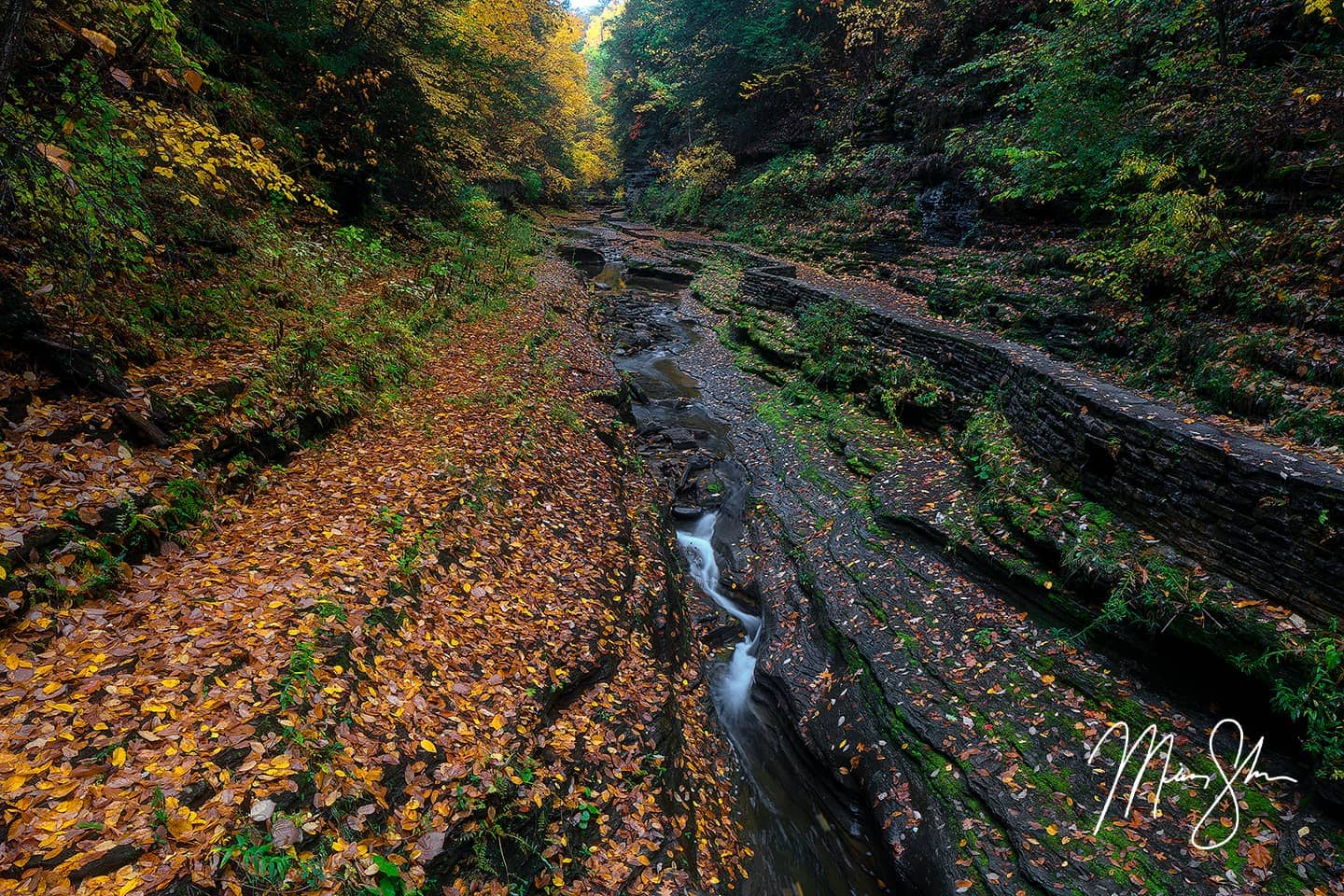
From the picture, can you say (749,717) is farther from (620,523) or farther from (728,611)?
(620,523)

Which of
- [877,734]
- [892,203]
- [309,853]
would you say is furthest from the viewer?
[892,203]

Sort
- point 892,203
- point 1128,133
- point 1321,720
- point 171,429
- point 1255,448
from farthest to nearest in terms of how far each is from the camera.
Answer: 1. point 892,203
2. point 1128,133
3. point 1255,448
4. point 171,429
5. point 1321,720

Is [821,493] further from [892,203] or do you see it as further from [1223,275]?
[892,203]

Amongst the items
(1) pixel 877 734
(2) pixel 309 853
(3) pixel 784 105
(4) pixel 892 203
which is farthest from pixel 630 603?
(3) pixel 784 105

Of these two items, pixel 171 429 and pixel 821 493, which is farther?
pixel 821 493

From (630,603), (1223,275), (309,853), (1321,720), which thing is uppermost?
Result: (1223,275)

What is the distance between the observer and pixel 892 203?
19.6 meters

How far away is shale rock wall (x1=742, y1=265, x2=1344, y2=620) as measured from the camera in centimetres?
498

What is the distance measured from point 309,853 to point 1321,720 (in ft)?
25.7

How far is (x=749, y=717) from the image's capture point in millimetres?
7398

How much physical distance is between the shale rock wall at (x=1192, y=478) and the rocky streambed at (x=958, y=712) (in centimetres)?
36
